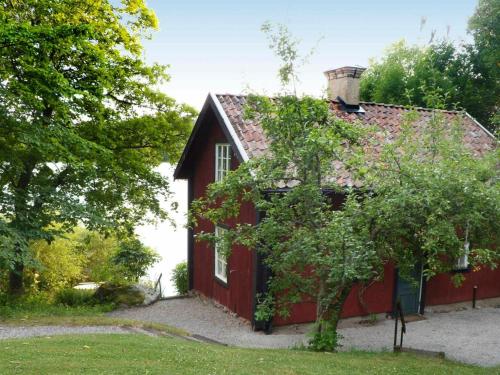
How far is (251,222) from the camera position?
12.4 metres

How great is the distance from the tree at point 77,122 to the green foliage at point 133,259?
1.84m

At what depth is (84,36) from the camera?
12.9 m

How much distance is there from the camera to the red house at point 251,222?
1251cm

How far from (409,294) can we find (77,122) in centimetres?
1213

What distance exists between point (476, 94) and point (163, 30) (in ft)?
53.5

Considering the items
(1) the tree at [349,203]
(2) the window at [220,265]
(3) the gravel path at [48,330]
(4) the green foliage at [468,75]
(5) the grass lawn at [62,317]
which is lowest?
(5) the grass lawn at [62,317]

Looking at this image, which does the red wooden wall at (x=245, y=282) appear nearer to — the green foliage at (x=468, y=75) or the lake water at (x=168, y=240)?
the lake water at (x=168, y=240)

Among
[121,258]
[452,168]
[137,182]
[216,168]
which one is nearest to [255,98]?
[452,168]

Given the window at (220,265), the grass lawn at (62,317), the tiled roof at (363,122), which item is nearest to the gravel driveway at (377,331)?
the grass lawn at (62,317)

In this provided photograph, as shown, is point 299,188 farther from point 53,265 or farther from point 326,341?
point 53,265

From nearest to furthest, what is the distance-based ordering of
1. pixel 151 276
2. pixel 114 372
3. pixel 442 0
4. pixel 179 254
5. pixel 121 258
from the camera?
pixel 114 372 → pixel 442 0 → pixel 121 258 → pixel 151 276 → pixel 179 254

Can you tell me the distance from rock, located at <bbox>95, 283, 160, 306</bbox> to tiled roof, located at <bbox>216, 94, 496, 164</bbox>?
22.6 ft

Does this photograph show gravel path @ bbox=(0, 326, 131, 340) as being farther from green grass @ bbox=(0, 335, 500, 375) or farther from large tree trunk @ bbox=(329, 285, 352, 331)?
large tree trunk @ bbox=(329, 285, 352, 331)

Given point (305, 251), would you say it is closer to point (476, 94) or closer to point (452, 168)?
point (452, 168)
